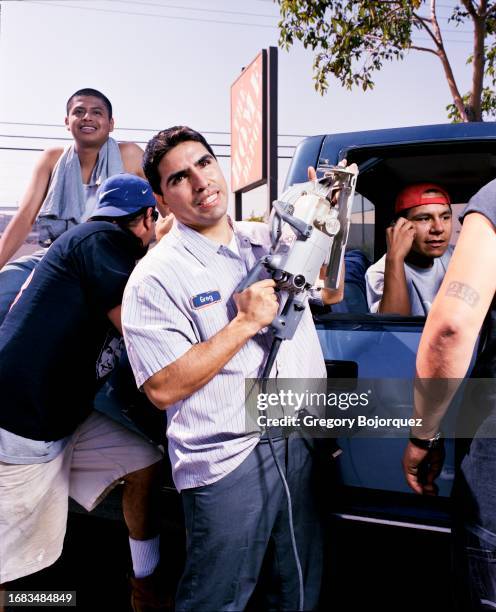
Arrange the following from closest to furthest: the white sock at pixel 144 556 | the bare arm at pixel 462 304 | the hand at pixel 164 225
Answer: the bare arm at pixel 462 304
the hand at pixel 164 225
the white sock at pixel 144 556

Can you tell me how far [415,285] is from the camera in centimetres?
222

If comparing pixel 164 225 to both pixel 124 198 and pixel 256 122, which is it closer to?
pixel 124 198

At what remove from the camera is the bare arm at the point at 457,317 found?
1053 millimetres

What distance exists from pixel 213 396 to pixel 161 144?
2.44 ft

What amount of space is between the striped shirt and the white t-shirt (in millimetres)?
865

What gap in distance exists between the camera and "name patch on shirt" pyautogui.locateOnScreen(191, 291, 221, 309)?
Answer: 140 cm

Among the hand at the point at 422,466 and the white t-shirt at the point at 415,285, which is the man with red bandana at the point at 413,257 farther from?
the hand at the point at 422,466

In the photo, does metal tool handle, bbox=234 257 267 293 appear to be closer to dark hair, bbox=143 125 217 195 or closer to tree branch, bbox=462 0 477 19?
dark hair, bbox=143 125 217 195

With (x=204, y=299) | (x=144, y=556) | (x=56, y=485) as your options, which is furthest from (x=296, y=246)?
(x=144, y=556)

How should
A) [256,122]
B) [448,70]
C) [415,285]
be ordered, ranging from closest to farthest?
[415,285] < [256,122] < [448,70]

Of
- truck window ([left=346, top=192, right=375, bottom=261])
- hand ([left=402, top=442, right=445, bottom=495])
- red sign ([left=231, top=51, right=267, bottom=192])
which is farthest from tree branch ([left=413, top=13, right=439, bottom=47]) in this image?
hand ([left=402, top=442, right=445, bottom=495])

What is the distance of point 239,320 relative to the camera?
1.36 m

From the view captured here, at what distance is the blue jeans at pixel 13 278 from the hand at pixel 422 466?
1.69 meters

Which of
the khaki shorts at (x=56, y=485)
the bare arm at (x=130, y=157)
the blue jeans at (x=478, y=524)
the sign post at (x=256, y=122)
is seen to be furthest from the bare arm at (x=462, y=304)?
the sign post at (x=256, y=122)
